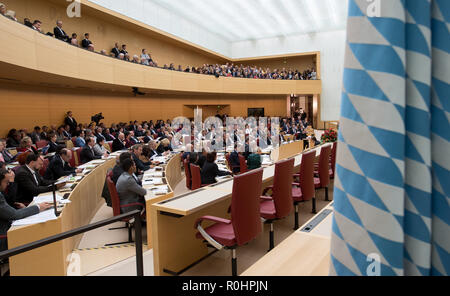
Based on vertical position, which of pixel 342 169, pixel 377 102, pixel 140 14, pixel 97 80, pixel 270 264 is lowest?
pixel 270 264

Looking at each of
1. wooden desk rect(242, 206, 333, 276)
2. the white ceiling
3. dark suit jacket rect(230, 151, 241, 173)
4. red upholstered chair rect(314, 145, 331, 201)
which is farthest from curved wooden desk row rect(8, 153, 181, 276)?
the white ceiling

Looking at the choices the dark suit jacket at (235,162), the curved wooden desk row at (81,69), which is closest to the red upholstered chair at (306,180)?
the dark suit jacket at (235,162)

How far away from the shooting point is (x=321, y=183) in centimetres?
521

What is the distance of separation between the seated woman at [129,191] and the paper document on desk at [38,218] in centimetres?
122

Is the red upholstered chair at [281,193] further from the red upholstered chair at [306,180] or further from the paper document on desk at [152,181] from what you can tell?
the paper document on desk at [152,181]

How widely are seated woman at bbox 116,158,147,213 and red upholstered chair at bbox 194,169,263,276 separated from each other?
1.94m

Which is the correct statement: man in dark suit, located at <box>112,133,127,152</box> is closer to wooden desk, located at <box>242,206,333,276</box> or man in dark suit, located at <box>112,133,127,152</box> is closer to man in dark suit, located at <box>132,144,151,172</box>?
man in dark suit, located at <box>132,144,151,172</box>

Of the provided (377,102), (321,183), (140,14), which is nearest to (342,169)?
(377,102)

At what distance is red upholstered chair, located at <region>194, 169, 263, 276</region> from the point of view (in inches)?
117

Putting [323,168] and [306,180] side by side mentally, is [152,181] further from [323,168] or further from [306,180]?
[323,168]

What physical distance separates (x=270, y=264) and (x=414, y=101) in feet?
4.49

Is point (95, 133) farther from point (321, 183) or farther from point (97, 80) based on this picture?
point (321, 183)

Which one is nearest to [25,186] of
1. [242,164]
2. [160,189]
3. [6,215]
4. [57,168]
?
[57,168]

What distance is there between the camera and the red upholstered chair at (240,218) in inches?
117
